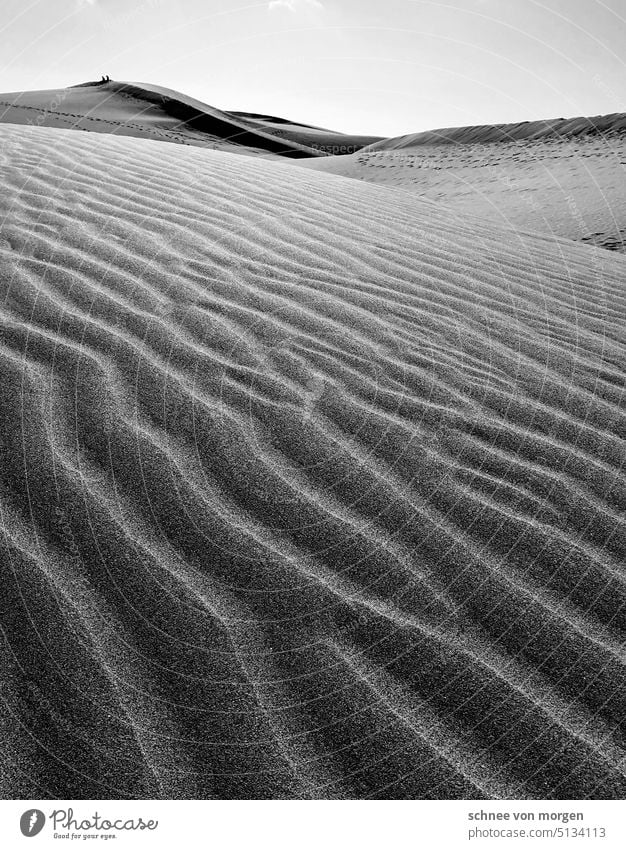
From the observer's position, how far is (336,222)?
4820 millimetres

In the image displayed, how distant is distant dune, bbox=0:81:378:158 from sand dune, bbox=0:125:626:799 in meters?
19.3

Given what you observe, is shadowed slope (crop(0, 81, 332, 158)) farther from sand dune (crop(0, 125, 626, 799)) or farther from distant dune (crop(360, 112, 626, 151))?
sand dune (crop(0, 125, 626, 799))

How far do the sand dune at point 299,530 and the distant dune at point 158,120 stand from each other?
19.3 m

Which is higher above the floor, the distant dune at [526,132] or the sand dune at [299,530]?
the distant dune at [526,132]

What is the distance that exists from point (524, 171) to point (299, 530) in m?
11.6

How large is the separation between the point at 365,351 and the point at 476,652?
63.1 inches

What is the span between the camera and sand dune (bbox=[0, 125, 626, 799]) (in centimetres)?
158

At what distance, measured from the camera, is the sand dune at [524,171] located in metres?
8.44

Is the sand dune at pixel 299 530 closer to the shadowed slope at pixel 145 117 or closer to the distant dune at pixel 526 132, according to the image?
the distant dune at pixel 526 132

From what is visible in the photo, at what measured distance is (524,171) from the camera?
39.3 feet
